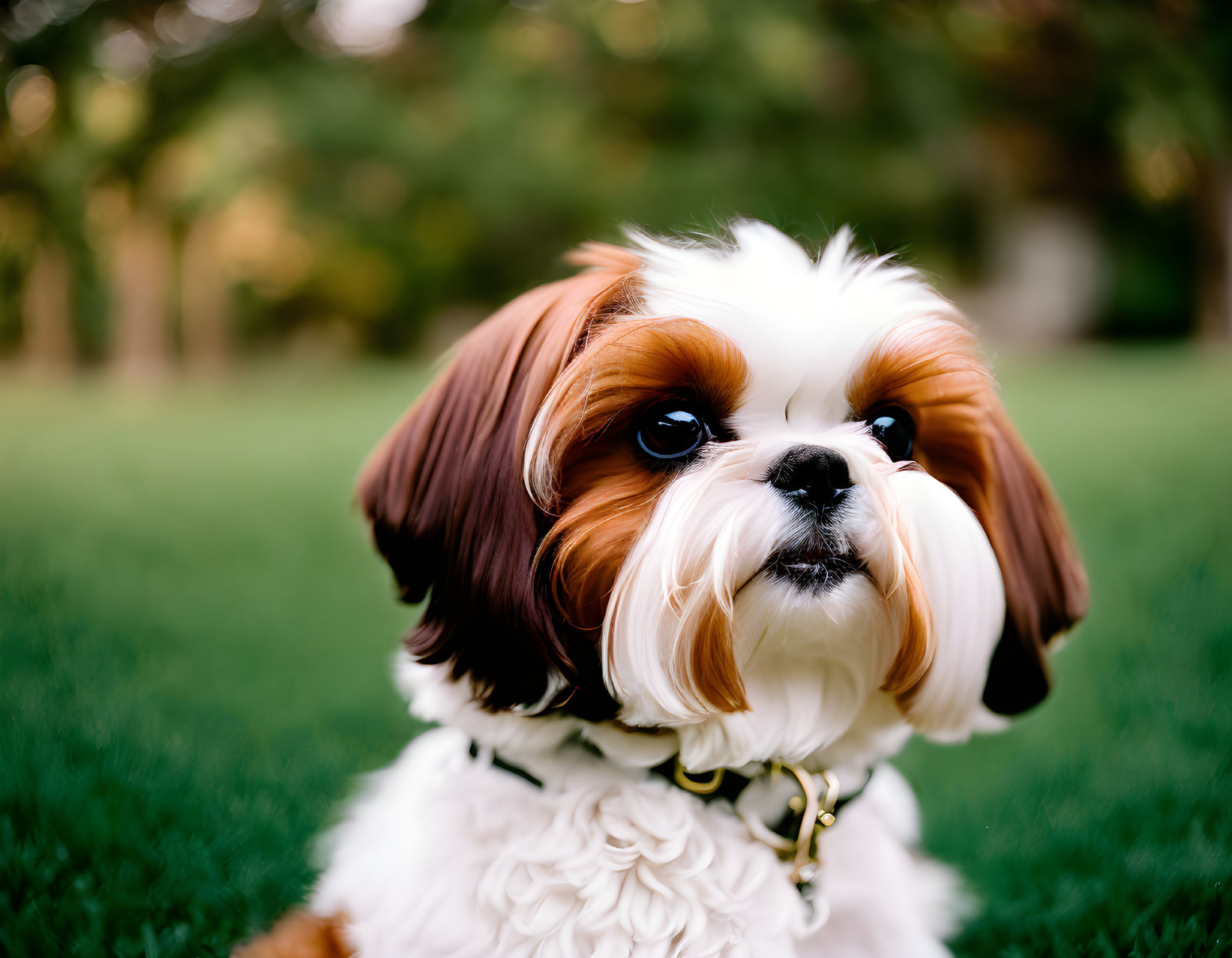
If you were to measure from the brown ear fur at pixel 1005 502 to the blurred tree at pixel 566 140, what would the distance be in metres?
0.32

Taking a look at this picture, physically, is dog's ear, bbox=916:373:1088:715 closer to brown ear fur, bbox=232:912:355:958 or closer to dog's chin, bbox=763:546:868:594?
dog's chin, bbox=763:546:868:594

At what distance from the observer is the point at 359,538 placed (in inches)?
188

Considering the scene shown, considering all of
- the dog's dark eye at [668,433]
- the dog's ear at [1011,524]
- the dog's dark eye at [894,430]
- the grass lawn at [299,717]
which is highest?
the dog's dark eye at [668,433]

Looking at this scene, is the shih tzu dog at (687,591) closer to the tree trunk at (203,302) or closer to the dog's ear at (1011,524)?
the dog's ear at (1011,524)

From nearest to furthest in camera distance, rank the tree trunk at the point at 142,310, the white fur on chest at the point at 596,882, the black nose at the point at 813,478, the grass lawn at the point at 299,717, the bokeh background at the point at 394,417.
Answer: the black nose at the point at 813,478 → the white fur on chest at the point at 596,882 → the grass lawn at the point at 299,717 → the bokeh background at the point at 394,417 → the tree trunk at the point at 142,310

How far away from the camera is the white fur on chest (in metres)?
1.56

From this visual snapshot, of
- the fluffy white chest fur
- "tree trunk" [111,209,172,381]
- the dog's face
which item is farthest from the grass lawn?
"tree trunk" [111,209,172,381]

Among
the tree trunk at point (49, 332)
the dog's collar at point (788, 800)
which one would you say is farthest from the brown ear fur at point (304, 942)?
the tree trunk at point (49, 332)

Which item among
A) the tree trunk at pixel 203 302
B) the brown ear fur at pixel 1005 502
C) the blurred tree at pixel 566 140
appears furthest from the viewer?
the tree trunk at pixel 203 302

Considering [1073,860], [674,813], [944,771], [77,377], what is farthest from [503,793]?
[77,377]

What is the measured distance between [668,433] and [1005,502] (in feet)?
2.18

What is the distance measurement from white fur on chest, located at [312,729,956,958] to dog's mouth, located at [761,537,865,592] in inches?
16.3

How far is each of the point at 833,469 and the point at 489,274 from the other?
13999 millimetres

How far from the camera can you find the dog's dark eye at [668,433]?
1.55 meters
